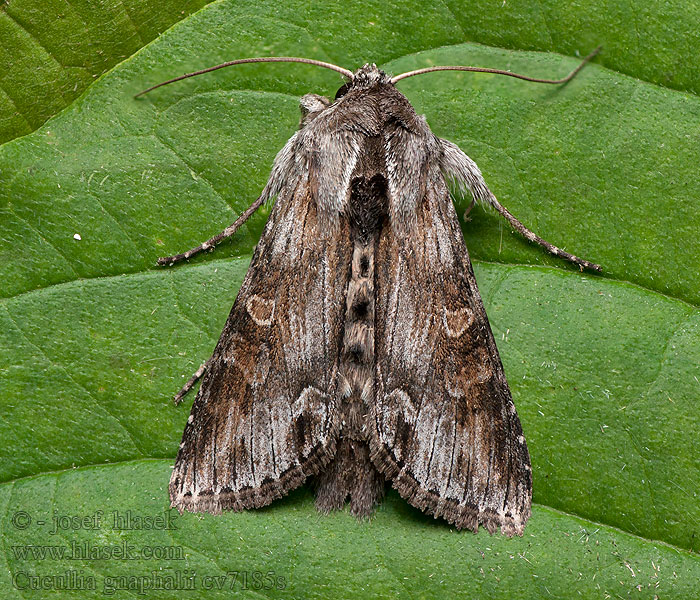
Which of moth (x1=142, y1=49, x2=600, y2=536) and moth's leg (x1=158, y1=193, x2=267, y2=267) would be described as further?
moth's leg (x1=158, y1=193, x2=267, y2=267)

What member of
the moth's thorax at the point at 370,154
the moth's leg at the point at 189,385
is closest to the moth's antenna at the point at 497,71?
the moth's thorax at the point at 370,154

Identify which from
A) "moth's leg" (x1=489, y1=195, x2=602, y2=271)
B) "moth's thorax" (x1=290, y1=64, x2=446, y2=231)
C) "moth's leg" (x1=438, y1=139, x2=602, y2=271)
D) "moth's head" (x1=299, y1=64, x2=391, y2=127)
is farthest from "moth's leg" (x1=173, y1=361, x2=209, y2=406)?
"moth's leg" (x1=489, y1=195, x2=602, y2=271)

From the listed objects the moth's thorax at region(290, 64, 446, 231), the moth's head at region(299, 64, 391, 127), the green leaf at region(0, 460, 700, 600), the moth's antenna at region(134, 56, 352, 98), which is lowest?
the green leaf at region(0, 460, 700, 600)

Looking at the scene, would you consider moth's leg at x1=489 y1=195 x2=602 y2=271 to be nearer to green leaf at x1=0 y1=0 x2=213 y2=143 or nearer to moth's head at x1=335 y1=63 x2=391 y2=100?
moth's head at x1=335 y1=63 x2=391 y2=100

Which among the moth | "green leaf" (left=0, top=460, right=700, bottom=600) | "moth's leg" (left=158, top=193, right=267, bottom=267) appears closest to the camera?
the moth

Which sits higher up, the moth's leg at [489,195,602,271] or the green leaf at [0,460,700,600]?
the moth's leg at [489,195,602,271]

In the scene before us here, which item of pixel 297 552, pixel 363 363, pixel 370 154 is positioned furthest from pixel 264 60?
pixel 297 552

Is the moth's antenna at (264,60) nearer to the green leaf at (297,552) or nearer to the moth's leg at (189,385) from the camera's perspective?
the moth's leg at (189,385)
